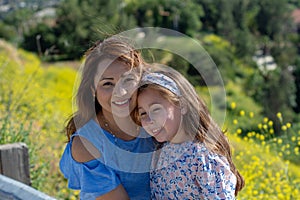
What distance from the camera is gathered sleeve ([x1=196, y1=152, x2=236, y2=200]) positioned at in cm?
191

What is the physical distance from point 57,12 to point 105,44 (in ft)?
86.7

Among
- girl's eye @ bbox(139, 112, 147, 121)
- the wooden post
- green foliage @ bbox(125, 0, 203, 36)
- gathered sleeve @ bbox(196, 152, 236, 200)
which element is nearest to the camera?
gathered sleeve @ bbox(196, 152, 236, 200)

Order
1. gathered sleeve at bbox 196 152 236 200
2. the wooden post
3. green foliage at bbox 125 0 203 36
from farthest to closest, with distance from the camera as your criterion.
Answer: green foliage at bbox 125 0 203 36 < the wooden post < gathered sleeve at bbox 196 152 236 200

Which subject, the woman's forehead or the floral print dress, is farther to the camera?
the woman's forehead

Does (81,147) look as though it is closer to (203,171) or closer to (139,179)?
(139,179)

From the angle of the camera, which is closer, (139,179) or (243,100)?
(139,179)

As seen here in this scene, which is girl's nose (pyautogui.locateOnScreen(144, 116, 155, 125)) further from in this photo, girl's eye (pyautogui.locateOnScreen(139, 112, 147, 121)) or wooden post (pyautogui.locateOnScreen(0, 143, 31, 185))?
wooden post (pyautogui.locateOnScreen(0, 143, 31, 185))

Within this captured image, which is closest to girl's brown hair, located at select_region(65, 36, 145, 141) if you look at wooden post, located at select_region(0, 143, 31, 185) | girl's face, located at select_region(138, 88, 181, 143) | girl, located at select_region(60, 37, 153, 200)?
girl, located at select_region(60, 37, 153, 200)

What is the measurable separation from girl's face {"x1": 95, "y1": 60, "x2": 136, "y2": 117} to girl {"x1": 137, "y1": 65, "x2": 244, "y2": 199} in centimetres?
4

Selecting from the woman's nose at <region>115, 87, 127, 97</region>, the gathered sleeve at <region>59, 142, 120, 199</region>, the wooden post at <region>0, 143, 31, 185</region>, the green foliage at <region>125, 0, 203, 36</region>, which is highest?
the woman's nose at <region>115, 87, 127, 97</region>

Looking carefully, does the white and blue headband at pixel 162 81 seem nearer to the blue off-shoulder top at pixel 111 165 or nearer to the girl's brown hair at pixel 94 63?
the girl's brown hair at pixel 94 63

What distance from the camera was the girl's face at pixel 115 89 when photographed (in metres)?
2.02

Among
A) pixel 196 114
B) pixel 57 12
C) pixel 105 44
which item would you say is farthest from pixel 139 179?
pixel 57 12

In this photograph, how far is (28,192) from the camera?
7.02 ft
